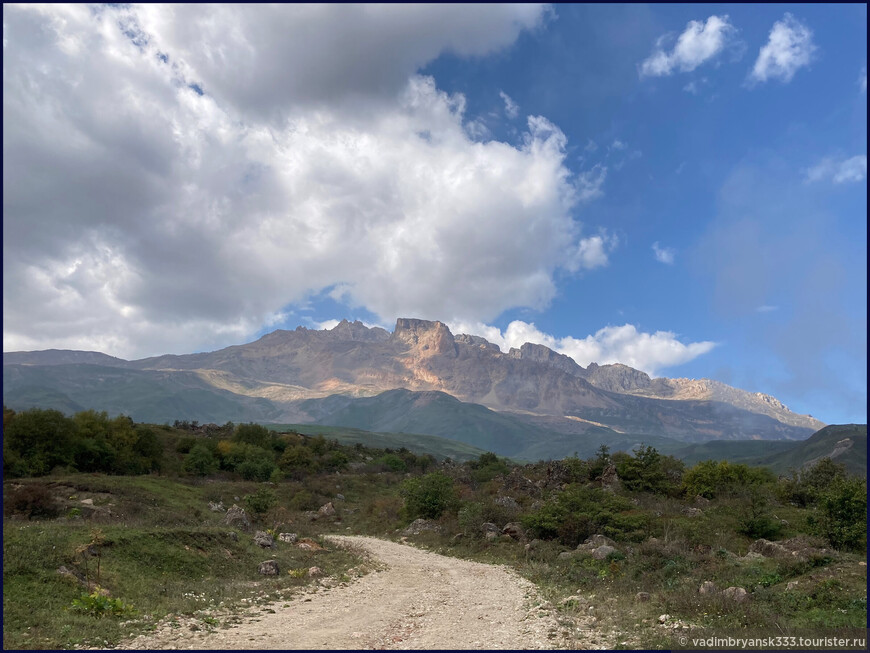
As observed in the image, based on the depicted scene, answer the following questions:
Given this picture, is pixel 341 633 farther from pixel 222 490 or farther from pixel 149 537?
pixel 222 490

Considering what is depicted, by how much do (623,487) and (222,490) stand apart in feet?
126

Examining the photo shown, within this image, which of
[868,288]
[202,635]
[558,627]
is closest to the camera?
[868,288]

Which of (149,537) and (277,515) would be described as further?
(277,515)

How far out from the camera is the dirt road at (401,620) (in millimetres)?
11766

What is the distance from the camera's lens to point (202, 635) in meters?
12.1

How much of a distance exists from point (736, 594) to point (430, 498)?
96.8 ft

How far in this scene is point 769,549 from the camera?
23.4 m

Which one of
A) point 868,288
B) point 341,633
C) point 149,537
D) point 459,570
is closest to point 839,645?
point 868,288

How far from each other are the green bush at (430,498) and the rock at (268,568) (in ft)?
73.8

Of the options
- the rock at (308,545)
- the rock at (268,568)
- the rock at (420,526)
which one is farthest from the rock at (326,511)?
the rock at (268,568)

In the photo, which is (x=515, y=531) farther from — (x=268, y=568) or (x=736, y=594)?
(x=736, y=594)

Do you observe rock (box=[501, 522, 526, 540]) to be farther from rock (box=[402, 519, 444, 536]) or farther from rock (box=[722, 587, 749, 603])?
rock (box=[722, 587, 749, 603])

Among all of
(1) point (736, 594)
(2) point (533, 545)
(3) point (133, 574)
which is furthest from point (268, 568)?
(1) point (736, 594)

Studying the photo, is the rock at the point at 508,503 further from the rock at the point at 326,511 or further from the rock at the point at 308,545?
the rock at the point at 326,511
